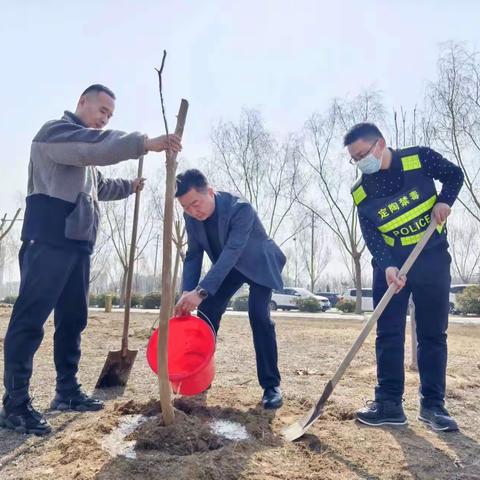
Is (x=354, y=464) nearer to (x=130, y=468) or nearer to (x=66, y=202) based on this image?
(x=130, y=468)

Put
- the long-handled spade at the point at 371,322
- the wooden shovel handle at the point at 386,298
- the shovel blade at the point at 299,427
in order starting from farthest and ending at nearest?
the wooden shovel handle at the point at 386,298 → the long-handled spade at the point at 371,322 → the shovel blade at the point at 299,427

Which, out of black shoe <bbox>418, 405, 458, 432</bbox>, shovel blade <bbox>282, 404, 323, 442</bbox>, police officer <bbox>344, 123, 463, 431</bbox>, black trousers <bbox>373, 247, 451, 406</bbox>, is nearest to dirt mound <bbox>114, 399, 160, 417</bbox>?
shovel blade <bbox>282, 404, 323, 442</bbox>

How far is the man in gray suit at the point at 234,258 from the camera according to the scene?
325 cm

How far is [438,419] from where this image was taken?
2.93 metres

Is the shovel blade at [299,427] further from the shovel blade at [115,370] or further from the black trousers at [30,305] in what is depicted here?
the shovel blade at [115,370]

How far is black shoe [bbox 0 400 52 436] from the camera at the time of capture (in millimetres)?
2695

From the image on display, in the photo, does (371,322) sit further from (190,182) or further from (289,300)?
(289,300)

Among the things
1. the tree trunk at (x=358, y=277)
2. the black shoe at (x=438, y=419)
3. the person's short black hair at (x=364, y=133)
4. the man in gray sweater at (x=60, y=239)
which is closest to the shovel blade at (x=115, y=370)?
the man in gray sweater at (x=60, y=239)

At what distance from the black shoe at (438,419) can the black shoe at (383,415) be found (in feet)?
0.46

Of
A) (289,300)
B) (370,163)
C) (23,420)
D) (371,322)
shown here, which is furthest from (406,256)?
(289,300)

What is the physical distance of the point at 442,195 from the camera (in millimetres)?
3082

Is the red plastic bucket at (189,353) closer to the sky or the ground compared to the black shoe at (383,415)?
closer to the sky

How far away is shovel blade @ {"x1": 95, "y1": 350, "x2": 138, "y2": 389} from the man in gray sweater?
1.81 feet

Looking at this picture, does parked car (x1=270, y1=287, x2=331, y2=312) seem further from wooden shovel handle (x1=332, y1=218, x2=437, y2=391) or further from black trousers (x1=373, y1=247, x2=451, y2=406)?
wooden shovel handle (x1=332, y1=218, x2=437, y2=391)
